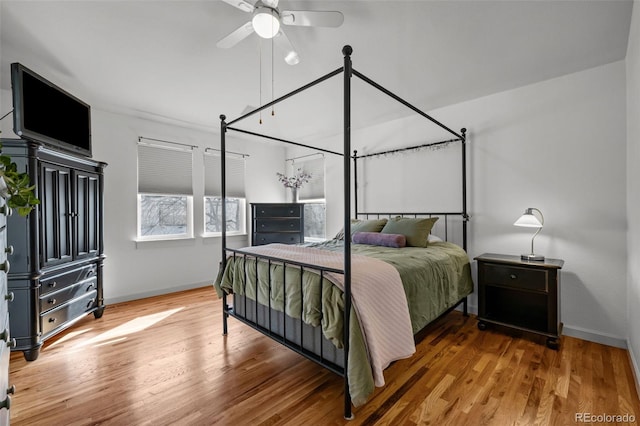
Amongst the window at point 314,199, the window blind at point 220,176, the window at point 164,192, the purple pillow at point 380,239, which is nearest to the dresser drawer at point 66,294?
the window at point 164,192

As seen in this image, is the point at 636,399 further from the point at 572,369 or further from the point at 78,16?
the point at 78,16

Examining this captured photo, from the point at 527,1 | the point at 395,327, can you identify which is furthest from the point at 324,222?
the point at 527,1

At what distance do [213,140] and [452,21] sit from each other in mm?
3722

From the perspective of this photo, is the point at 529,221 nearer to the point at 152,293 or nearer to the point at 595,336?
the point at 595,336

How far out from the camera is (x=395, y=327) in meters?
1.79

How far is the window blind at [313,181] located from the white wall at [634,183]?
141 inches

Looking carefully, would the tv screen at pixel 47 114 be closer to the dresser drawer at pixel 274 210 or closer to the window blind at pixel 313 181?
the dresser drawer at pixel 274 210

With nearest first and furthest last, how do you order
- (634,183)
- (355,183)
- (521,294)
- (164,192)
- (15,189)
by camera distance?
(15,189) → (634,183) → (521,294) → (164,192) → (355,183)

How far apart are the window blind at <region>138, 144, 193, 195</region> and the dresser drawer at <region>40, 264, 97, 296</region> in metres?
1.29

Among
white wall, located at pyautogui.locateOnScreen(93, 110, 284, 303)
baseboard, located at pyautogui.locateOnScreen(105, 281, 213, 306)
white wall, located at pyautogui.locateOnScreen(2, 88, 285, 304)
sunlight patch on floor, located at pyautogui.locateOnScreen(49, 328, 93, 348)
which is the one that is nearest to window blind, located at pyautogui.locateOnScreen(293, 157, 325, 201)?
white wall, located at pyautogui.locateOnScreen(2, 88, 285, 304)

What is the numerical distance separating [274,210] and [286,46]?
2.84 metres

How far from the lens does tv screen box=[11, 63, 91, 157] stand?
2.27 m

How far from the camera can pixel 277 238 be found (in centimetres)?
457

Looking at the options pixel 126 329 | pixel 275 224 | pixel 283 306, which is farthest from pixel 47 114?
pixel 275 224
